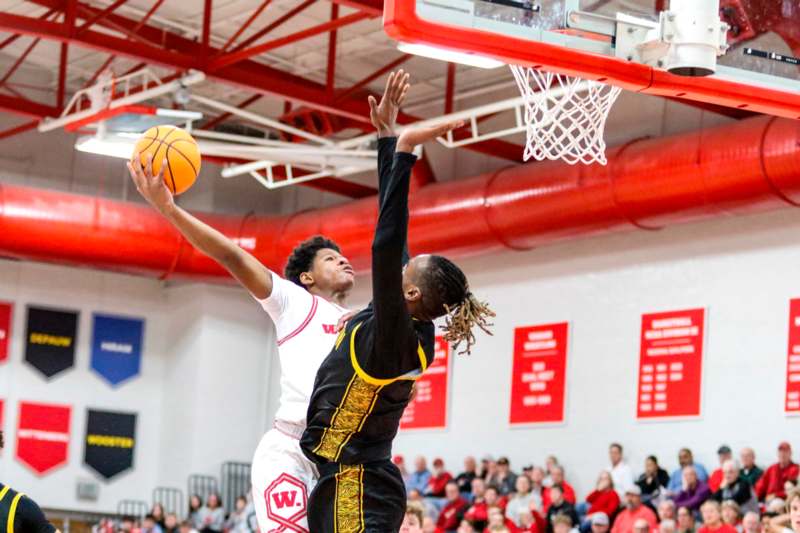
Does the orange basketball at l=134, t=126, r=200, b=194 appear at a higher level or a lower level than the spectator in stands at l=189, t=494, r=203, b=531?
higher

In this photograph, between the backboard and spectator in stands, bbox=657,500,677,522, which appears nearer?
the backboard

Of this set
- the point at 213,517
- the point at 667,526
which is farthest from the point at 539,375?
the point at 213,517

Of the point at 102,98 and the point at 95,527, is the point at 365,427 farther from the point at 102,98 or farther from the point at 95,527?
the point at 95,527

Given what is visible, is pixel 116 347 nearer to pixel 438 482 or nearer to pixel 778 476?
pixel 438 482

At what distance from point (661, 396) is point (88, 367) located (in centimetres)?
1148

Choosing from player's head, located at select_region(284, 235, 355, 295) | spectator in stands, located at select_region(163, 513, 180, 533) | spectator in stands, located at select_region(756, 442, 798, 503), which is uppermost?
player's head, located at select_region(284, 235, 355, 295)

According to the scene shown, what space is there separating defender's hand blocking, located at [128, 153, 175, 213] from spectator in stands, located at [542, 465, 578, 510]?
13.9 m

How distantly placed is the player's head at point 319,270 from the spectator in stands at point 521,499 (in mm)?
12635

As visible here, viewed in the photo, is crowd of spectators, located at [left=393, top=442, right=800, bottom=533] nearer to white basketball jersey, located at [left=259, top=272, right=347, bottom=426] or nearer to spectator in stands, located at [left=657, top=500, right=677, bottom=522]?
spectator in stands, located at [left=657, top=500, right=677, bottom=522]

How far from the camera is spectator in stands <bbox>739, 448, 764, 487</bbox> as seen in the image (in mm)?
17188

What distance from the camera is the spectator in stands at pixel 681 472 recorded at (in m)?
18.0

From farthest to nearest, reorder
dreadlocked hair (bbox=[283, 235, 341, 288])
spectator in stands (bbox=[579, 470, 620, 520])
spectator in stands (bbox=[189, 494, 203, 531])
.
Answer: spectator in stands (bbox=[189, 494, 203, 531])
spectator in stands (bbox=[579, 470, 620, 520])
dreadlocked hair (bbox=[283, 235, 341, 288])

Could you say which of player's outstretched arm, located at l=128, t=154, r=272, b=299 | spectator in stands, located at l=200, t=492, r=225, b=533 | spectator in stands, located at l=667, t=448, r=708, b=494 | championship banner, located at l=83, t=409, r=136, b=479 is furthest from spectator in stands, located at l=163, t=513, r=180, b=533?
player's outstretched arm, located at l=128, t=154, r=272, b=299

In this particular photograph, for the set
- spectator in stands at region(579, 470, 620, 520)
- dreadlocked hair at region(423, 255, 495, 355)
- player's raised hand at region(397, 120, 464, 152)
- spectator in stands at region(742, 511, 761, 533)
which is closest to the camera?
player's raised hand at region(397, 120, 464, 152)
